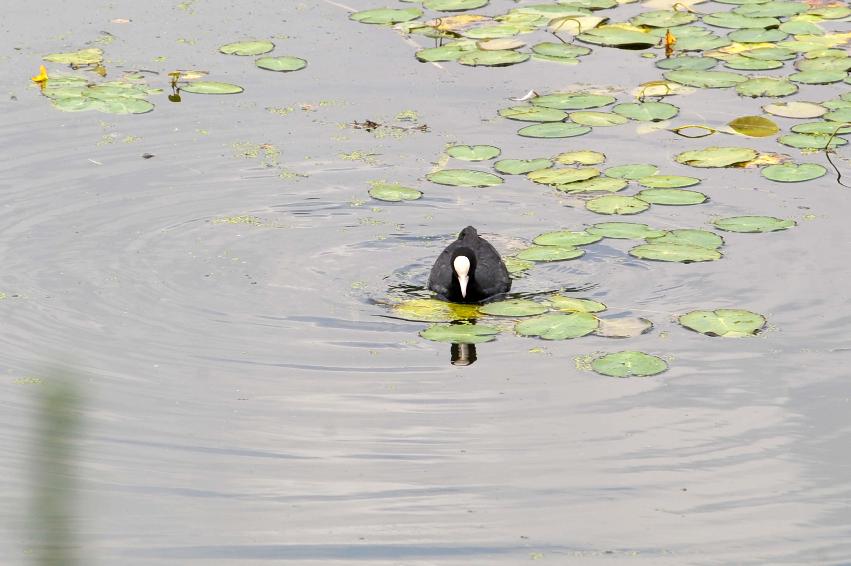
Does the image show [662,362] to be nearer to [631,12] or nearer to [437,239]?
[437,239]

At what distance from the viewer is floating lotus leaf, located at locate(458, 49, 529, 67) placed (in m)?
10.8

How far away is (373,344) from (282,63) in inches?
179

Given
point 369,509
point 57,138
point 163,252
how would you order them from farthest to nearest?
point 57,138 < point 163,252 < point 369,509

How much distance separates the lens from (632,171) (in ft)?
29.3

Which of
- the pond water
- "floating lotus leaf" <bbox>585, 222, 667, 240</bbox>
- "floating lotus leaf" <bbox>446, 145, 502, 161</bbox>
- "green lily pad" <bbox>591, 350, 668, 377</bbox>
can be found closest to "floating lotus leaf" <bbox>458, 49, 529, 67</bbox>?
the pond water

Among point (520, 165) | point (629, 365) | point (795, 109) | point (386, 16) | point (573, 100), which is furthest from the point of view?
point (386, 16)

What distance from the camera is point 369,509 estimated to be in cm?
520

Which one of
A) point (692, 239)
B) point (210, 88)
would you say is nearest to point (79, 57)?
point (210, 88)

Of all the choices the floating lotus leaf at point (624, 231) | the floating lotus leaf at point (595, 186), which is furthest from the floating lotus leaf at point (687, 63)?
the floating lotus leaf at point (624, 231)

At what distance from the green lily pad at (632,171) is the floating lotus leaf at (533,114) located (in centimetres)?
93

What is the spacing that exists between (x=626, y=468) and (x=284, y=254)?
10.6ft

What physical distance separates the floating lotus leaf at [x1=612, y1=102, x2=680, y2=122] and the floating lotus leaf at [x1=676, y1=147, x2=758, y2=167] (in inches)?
23.6

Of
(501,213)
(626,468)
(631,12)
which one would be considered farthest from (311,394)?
(631,12)

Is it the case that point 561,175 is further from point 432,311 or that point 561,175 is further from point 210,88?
point 210,88
